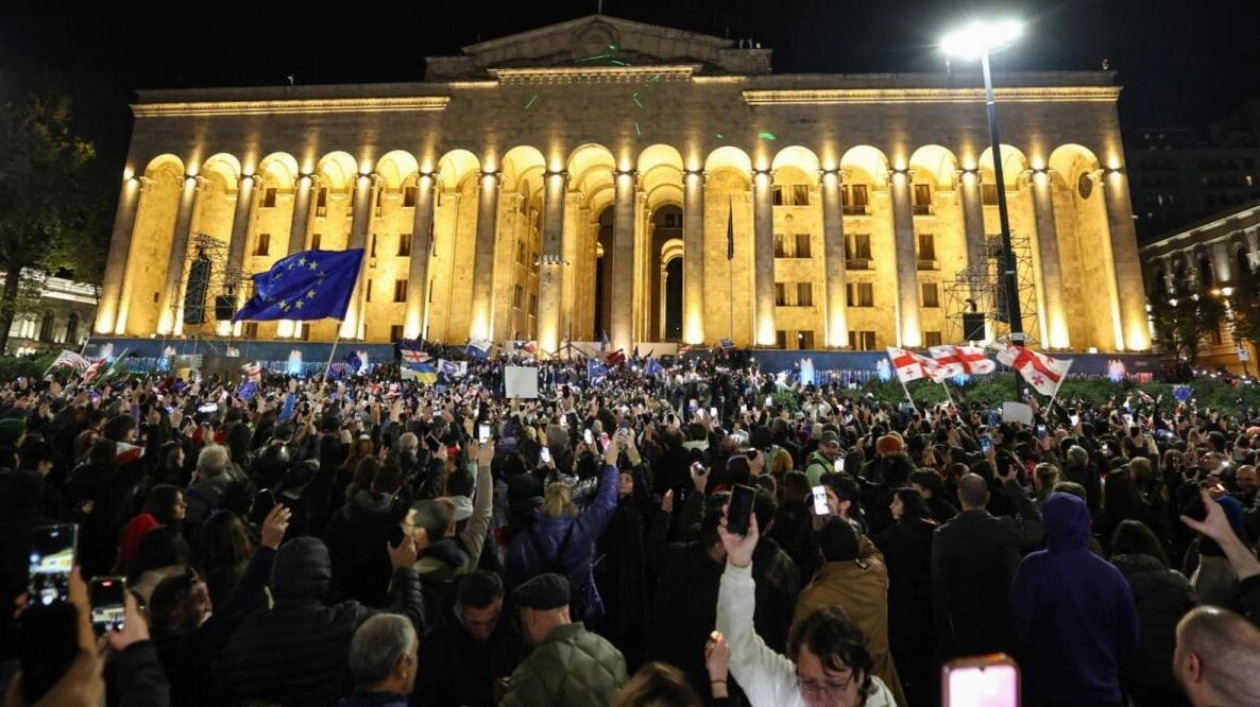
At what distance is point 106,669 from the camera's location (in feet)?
8.31

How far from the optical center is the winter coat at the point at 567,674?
2.50 metres

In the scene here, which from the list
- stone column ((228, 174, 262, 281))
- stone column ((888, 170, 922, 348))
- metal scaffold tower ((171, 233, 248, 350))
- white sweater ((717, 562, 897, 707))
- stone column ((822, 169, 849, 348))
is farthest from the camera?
stone column ((228, 174, 262, 281))

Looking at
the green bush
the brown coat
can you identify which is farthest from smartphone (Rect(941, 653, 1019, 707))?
the green bush

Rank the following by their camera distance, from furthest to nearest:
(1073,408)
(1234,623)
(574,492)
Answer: (1073,408) < (574,492) < (1234,623)

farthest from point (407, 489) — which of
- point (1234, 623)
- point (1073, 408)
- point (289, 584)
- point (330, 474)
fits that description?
point (1073, 408)

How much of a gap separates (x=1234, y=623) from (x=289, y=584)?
11.4 feet

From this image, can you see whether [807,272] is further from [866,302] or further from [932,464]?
[932,464]

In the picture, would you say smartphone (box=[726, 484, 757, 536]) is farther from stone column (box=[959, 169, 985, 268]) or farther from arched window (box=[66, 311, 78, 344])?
arched window (box=[66, 311, 78, 344])

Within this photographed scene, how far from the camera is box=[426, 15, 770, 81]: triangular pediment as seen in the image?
35.8 meters

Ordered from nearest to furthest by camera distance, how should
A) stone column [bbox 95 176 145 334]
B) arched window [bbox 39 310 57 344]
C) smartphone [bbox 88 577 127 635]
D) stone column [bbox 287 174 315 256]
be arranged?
smartphone [bbox 88 577 127 635] → stone column [bbox 95 176 145 334] → stone column [bbox 287 174 315 256] → arched window [bbox 39 310 57 344]

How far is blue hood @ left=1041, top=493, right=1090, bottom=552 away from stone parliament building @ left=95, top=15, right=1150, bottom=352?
2903cm

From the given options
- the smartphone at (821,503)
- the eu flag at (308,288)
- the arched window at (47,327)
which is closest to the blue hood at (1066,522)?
the smartphone at (821,503)

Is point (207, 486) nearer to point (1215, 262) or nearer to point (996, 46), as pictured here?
point (996, 46)

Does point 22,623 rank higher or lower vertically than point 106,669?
higher
